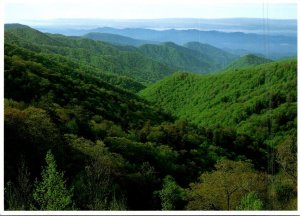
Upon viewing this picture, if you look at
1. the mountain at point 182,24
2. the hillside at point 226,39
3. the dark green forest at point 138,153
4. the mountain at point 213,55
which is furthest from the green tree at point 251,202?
the mountain at point 213,55

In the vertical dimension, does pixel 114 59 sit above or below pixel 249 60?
below

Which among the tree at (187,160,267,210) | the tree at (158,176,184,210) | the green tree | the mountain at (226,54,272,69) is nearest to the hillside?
the mountain at (226,54,272,69)

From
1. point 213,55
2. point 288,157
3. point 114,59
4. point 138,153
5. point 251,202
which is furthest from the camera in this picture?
point 114,59

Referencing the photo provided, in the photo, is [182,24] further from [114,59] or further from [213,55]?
[114,59]

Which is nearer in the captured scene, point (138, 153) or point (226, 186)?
point (226, 186)

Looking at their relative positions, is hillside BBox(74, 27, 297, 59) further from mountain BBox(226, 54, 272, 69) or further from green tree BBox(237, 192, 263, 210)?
green tree BBox(237, 192, 263, 210)

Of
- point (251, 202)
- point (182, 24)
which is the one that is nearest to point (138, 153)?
point (251, 202)
